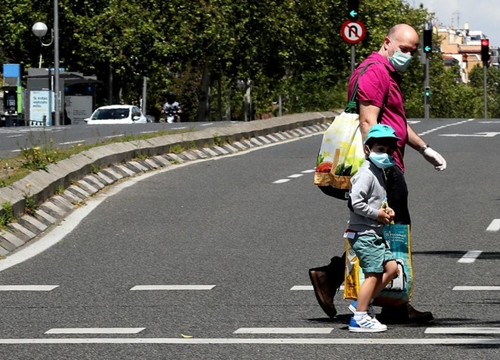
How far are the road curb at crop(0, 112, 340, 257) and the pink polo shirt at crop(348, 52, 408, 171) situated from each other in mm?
5498

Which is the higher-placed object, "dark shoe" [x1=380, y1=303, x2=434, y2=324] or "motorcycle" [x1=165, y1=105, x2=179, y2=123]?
"dark shoe" [x1=380, y1=303, x2=434, y2=324]

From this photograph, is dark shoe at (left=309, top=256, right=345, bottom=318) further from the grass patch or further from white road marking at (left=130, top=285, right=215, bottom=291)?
the grass patch

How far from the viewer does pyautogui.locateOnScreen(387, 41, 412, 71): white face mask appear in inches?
399

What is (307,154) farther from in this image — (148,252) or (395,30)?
(395,30)

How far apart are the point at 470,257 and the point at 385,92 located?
407 centimetres

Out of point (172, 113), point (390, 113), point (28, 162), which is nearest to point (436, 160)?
point (390, 113)

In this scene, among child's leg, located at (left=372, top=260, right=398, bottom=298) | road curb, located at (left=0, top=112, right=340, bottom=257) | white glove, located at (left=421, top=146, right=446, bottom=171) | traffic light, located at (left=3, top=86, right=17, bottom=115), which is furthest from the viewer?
traffic light, located at (left=3, top=86, right=17, bottom=115)

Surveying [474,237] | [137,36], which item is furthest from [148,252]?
[137,36]

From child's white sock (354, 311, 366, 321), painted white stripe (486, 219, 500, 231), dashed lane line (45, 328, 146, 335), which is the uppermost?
child's white sock (354, 311, 366, 321)

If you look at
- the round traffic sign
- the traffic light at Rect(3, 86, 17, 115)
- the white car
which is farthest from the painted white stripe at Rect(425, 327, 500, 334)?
the traffic light at Rect(3, 86, 17, 115)

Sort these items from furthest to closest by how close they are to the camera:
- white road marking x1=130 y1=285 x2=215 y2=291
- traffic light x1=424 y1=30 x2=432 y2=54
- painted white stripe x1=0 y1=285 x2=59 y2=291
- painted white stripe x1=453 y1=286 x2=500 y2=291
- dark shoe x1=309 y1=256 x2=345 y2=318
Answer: traffic light x1=424 y1=30 x2=432 y2=54
painted white stripe x1=0 y1=285 x2=59 y2=291
white road marking x1=130 y1=285 x2=215 y2=291
painted white stripe x1=453 y1=286 x2=500 y2=291
dark shoe x1=309 y1=256 x2=345 y2=318

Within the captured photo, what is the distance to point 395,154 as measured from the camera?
1013cm

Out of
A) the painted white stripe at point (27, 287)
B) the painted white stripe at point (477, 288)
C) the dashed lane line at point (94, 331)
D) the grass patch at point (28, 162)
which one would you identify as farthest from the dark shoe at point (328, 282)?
the grass patch at point (28, 162)

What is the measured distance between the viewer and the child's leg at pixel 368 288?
9.68 meters
